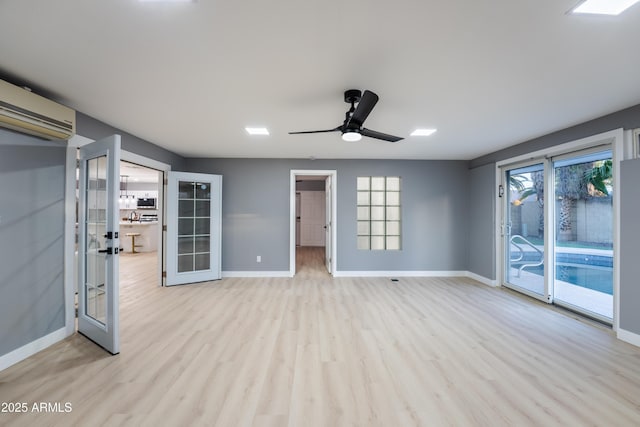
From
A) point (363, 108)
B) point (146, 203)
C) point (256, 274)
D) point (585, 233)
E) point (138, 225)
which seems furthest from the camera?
point (146, 203)

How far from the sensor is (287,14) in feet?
4.63

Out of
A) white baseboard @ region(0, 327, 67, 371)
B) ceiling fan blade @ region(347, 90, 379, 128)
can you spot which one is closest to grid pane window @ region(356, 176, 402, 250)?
ceiling fan blade @ region(347, 90, 379, 128)

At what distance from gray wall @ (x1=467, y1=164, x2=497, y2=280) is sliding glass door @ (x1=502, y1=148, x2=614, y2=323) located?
19 cm

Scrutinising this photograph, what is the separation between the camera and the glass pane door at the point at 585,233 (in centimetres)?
304

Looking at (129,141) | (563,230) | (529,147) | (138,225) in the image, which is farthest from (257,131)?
(138,225)

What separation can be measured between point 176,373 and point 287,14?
2618 millimetres

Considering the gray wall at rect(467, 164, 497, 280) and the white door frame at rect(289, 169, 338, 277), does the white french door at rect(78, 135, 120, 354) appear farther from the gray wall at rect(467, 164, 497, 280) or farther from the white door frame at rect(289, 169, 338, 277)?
the gray wall at rect(467, 164, 497, 280)

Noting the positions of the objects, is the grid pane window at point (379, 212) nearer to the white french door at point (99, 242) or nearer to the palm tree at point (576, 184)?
the palm tree at point (576, 184)

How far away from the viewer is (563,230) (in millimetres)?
3506

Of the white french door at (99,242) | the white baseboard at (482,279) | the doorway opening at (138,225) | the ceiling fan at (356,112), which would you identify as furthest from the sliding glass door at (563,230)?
the doorway opening at (138,225)

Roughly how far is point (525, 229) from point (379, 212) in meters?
2.40

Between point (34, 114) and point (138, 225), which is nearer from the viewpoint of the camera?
point (34, 114)

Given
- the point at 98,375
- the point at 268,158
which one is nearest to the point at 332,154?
the point at 268,158

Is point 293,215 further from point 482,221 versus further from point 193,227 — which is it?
point 482,221
